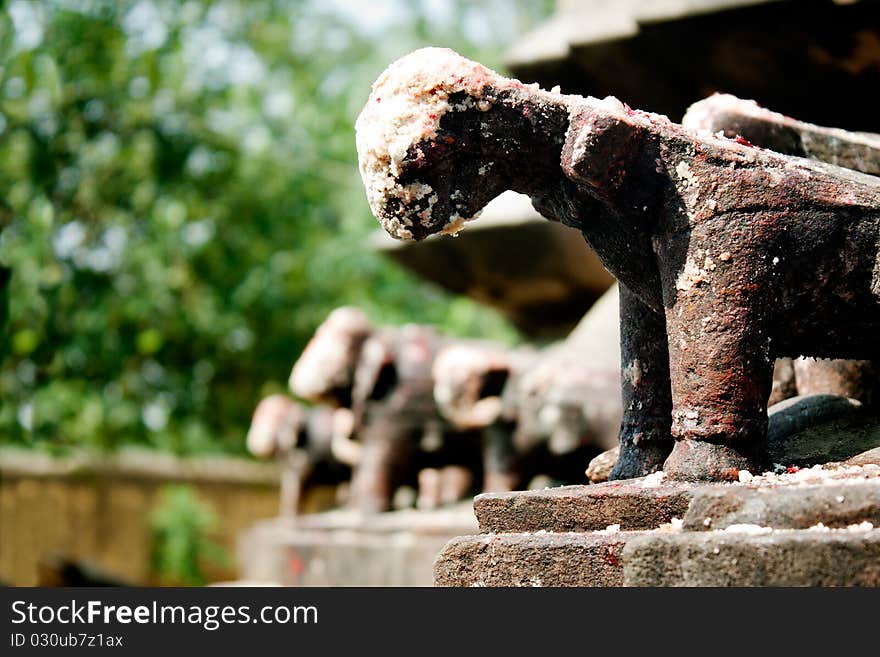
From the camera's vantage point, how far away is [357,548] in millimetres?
5285

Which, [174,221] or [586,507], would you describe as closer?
[586,507]

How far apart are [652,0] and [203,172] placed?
6389 millimetres

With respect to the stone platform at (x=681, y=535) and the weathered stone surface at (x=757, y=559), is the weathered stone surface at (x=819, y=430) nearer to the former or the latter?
the stone platform at (x=681, y=535)

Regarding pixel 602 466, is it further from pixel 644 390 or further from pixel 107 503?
pixel 107 503

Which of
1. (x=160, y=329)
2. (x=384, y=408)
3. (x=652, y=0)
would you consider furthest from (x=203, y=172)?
(x=652, y=0)

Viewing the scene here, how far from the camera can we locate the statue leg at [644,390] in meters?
2.54

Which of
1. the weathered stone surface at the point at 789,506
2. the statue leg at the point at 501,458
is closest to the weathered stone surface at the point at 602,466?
the weathered stone surface at the point at 789,506

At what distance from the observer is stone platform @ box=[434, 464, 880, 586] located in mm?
1800

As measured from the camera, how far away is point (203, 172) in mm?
10742

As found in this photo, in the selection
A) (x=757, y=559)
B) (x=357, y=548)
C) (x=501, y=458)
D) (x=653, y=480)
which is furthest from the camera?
(x=357, y=548)

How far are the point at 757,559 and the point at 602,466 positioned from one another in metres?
0.93

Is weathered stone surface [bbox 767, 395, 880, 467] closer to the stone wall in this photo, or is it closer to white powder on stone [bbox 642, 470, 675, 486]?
white powder on stone [bbox 642, 470, 675, 486]

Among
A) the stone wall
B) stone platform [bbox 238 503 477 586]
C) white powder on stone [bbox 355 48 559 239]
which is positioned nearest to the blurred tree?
the stone wall

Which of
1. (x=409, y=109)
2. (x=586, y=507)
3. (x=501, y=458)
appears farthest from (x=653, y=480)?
(x=501, y=458)
